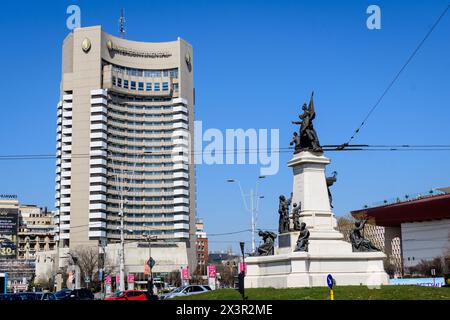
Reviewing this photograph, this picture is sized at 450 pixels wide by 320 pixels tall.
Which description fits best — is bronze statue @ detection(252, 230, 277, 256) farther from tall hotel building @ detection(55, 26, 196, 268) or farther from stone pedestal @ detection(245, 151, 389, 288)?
tall hotel building @ detection(55, 26, 196, 268)

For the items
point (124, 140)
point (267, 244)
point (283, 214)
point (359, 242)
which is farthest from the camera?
point (124, 140)

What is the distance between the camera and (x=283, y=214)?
37.7 meters

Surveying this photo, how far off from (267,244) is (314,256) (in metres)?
4.89

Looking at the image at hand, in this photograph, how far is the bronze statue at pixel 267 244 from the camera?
125 ft

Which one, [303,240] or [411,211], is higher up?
[411,211]

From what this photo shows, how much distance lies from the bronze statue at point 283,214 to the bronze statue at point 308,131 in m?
3.21

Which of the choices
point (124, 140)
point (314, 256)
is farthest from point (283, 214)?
point (124, 140)

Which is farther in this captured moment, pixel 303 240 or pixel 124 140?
pixel 124 140

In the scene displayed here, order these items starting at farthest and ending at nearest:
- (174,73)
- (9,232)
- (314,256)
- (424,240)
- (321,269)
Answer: (174,73), (9,232), (424,240), (321,269), (314,256)

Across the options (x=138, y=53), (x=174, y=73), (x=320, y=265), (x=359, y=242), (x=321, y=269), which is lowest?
(x=321, y=269)

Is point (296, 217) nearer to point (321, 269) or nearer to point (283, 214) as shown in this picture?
point (283, 214)

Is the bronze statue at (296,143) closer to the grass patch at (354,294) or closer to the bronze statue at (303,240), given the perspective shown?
the bronze statue at (303,240)
